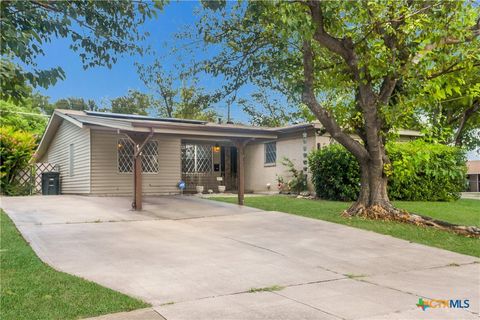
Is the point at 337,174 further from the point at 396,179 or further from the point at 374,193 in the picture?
the point at 374,193

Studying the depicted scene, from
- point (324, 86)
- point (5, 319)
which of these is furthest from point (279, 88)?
point (5, 319)

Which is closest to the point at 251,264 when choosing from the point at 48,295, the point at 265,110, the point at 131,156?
the point at 48,295

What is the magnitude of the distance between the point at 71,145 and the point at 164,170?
4.00 meters

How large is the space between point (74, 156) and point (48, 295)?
1407 centimetres

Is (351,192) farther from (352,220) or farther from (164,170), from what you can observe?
(164,170)

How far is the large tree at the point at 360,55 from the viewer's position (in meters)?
10.1

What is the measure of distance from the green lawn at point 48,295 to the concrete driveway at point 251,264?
0.29m

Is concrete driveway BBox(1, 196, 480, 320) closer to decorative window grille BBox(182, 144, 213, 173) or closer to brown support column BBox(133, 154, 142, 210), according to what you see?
brown support column BBox(133, 154, 142, 210)

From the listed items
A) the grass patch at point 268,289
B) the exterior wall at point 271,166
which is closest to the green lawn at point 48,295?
the grass patch at point 268,289

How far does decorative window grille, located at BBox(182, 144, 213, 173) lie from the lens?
65.5 ft

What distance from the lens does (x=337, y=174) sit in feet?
53.6

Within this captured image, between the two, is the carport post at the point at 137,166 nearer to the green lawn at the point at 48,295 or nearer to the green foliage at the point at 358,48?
the green foliage at the point at 358,48

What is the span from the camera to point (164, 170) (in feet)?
59.8

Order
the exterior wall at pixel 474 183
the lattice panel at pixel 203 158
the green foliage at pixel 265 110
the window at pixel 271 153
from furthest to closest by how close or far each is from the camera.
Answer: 1. the exterior wall at pixel 474 183
2. the green foliage at pixel 265 110
3. the window at pixel 271 153
4. the lattice panel at pixel 203 158
